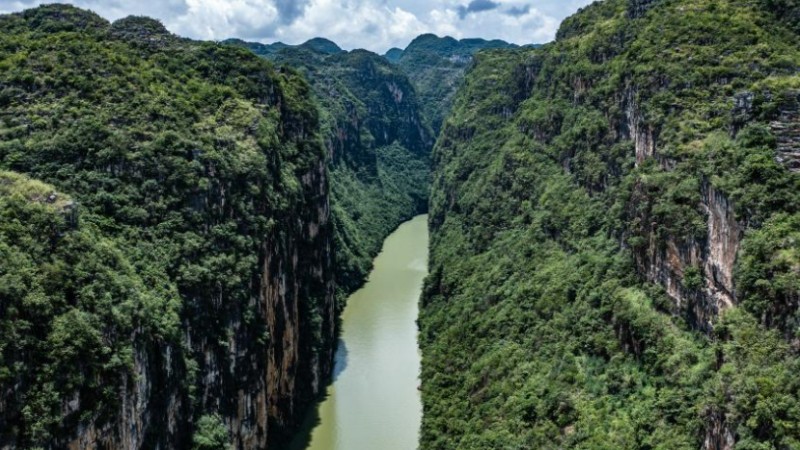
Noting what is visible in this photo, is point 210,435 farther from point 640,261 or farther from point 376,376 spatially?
point 640,261

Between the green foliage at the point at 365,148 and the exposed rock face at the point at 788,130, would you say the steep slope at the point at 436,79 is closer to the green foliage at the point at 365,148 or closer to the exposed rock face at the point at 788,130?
the green foliage at the point at 365,148

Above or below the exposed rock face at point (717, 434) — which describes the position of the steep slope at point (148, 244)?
above

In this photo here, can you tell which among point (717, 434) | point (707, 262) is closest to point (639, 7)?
point (707, 262)

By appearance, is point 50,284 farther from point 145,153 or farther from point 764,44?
point 764,44

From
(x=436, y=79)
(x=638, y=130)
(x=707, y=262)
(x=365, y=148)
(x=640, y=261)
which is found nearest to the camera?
(x=707, y=262)

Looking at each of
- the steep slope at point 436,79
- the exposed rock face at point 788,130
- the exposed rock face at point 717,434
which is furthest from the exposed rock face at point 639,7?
the steep slope at point 436,79

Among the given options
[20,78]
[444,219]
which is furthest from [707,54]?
[444,219]
